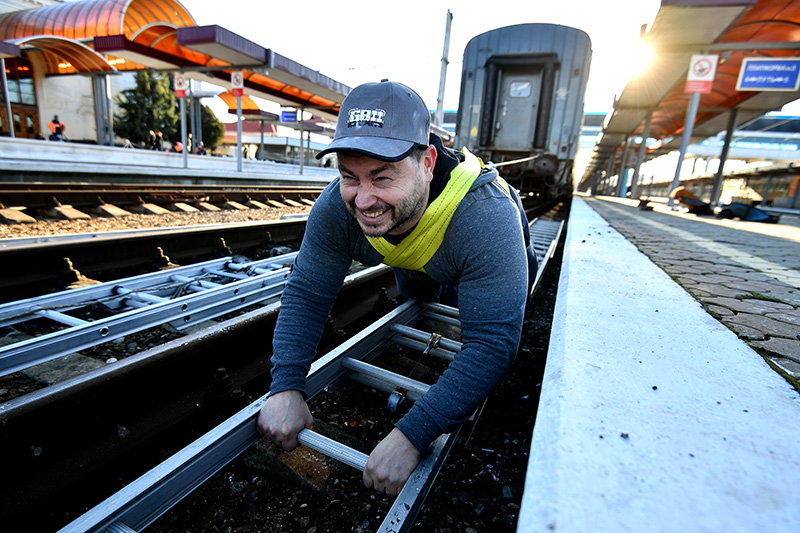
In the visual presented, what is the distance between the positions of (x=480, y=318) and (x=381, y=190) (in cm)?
64

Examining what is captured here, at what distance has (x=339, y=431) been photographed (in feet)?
6.15

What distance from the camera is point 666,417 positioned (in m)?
1.13

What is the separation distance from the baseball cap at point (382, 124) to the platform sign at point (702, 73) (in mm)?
12345

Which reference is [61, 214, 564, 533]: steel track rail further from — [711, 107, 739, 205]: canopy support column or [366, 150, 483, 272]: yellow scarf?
[711, 107, 739, 205]: canopy support column

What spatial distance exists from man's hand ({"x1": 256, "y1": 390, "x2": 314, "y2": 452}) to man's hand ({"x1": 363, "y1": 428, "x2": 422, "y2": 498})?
351mm

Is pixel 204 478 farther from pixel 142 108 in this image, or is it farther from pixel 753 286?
pixel 142 108

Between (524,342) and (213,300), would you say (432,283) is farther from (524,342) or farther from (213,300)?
(213,300)

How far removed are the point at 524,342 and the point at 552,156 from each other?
7.23 meters

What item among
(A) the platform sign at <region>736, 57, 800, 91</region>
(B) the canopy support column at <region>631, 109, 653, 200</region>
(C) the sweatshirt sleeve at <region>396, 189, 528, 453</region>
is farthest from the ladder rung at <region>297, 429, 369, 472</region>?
(B) the canopy support column at <region>631, 109, 653, 200</region>

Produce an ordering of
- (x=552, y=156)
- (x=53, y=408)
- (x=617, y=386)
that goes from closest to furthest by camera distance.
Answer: (x=617, y=386) < (x=53, y=408) < (x=552, y=156)

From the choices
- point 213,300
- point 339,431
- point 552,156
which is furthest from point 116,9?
point 339,431

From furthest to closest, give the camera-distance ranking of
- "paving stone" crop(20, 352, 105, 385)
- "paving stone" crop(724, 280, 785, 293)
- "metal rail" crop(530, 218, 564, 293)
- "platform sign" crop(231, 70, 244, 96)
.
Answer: "platform sign" crop(231, 70, 244, 96) → "metal rail" crop(530, 218, 564, 293) → "paving stone" crop(724, 280, 785, 293) → "paving stone" crop(20, 352, 105, 385)

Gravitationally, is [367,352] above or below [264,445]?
above

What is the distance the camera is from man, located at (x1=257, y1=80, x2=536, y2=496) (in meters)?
1.48
